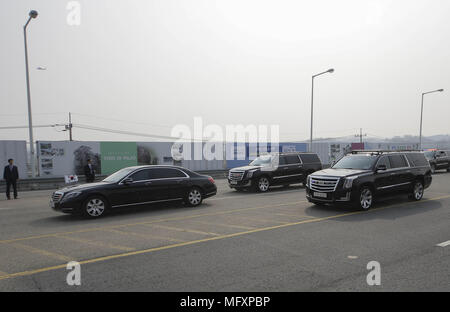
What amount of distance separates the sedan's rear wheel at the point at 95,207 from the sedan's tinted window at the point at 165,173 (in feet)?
5.89

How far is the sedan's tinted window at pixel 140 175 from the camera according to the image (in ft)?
34.4

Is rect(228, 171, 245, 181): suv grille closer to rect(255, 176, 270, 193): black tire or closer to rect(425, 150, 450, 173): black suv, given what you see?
rect(255, 176, 270, 193): black tire

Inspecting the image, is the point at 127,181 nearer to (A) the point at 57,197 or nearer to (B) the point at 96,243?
(A) the point at 57,197

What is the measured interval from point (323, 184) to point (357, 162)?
72.0 inches

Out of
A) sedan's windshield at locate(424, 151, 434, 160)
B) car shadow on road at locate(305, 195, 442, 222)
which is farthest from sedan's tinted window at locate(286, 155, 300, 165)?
sedan's windshield at locate(424, 151, 434, 160)

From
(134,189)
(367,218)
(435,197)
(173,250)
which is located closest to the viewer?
(173,250)

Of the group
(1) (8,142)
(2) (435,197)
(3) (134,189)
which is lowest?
(2) (435,197)

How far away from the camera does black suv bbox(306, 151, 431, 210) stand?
31.9ft

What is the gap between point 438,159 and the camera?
26.2 meters

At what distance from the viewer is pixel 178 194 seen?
11195 millimetres

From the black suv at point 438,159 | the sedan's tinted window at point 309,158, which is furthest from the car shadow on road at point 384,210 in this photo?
the black suv at point 438,159
